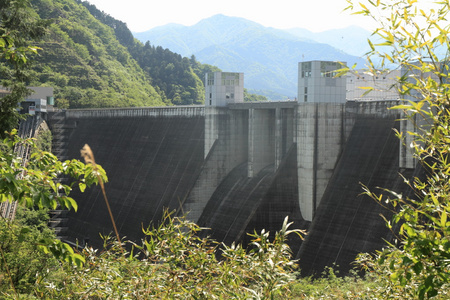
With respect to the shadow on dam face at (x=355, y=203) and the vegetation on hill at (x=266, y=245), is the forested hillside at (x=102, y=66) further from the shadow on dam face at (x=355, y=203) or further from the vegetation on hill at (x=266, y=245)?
the vegetation on hill at (x=266, y=245)

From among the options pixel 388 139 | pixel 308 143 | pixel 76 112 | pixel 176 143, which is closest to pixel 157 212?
pixel 176 143

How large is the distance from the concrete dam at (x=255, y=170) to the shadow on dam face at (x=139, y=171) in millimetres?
86

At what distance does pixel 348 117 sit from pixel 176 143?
44.5 ft

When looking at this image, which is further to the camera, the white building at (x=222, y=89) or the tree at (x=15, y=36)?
the white building at (x=222, y=89)

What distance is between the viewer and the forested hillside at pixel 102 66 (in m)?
66.3

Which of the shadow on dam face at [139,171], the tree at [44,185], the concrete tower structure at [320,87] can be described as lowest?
the shadow on dam face at [139,171]

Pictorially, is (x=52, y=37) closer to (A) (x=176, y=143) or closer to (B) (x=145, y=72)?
(B) (x=145, y=72)

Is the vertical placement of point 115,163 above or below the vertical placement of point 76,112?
below

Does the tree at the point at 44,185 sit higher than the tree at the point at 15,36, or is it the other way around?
the tree at the point at 15,36

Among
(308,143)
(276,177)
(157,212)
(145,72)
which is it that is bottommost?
(157,212)

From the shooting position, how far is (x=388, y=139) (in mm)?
23719

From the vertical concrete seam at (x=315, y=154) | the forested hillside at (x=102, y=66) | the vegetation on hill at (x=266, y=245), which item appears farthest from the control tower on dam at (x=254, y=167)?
the forested hillside at (x=102, y=66)

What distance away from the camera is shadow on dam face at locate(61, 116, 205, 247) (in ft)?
115

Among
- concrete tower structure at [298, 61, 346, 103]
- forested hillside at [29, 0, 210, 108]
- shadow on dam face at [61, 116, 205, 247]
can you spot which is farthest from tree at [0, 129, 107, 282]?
forested hillside at [29, 0, 210, 108]
